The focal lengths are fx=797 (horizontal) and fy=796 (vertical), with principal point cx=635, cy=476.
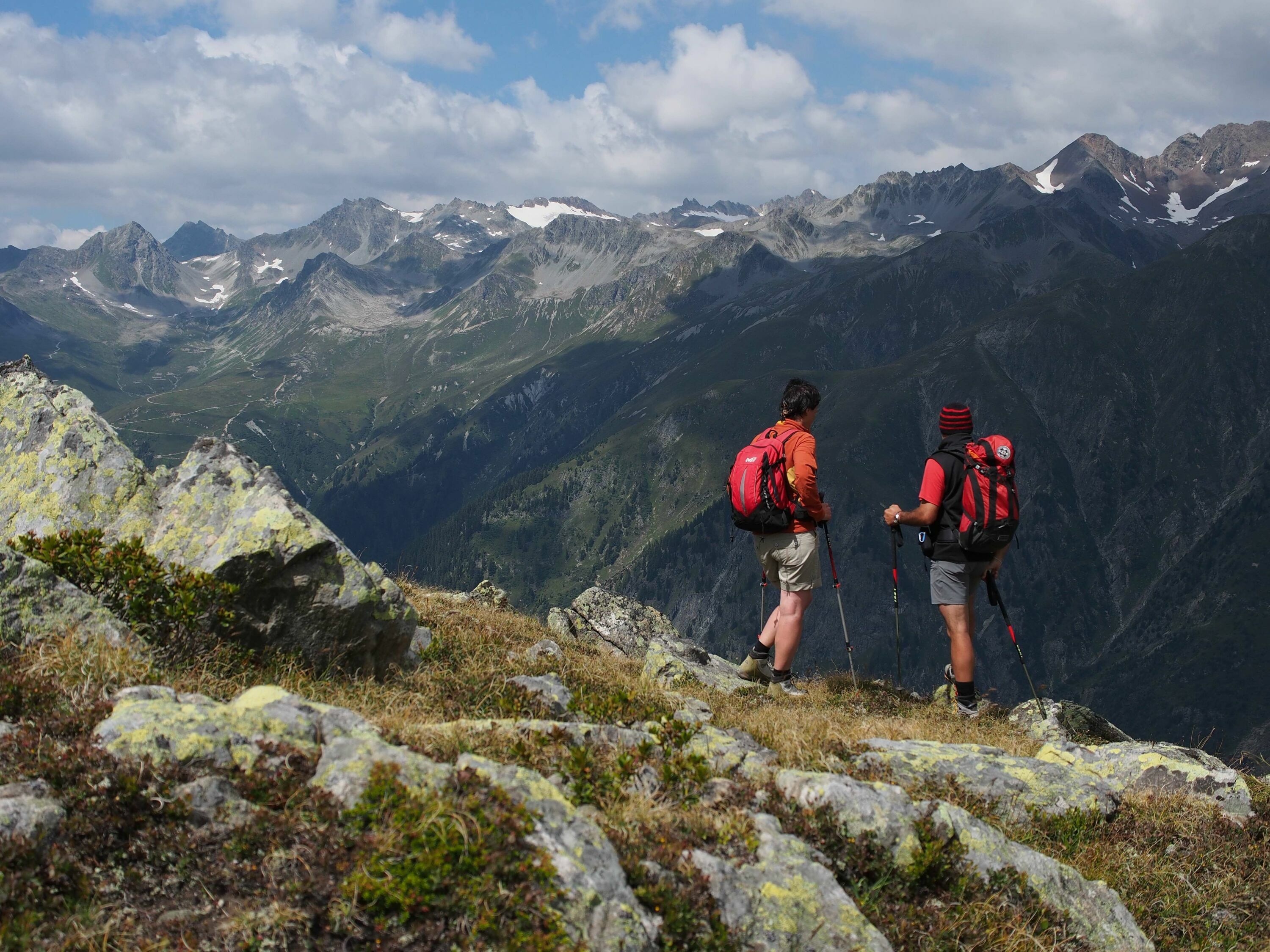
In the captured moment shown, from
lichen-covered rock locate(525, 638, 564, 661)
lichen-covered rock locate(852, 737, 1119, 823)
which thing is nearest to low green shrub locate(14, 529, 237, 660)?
lichen-covered rock locate(525, 638, 564, 661)

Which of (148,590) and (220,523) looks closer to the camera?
(148,590)

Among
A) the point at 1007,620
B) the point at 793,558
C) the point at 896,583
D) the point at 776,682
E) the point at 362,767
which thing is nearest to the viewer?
the point at 362,767

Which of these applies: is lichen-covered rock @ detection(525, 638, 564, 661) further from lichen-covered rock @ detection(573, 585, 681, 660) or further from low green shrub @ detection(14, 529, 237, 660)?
lichen-covered rock @ detection(573, 585, 681, 660)

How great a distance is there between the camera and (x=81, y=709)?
6.31 metres

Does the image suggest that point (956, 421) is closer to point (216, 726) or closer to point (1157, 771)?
point (1157, 771)

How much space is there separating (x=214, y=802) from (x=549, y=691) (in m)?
4.50

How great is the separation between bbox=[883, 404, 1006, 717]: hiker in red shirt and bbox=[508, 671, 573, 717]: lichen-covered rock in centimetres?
625

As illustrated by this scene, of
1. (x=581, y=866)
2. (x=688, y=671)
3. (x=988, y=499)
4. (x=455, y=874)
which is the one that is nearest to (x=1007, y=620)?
(x=988, y=499)

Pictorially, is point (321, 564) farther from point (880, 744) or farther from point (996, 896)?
point (996, 896)

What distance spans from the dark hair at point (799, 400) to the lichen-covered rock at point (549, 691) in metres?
5.74

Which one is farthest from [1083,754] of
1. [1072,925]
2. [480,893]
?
[480,893]

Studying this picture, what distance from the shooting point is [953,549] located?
1316cm

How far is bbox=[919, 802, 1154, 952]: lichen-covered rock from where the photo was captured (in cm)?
662

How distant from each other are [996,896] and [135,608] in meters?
8.69
